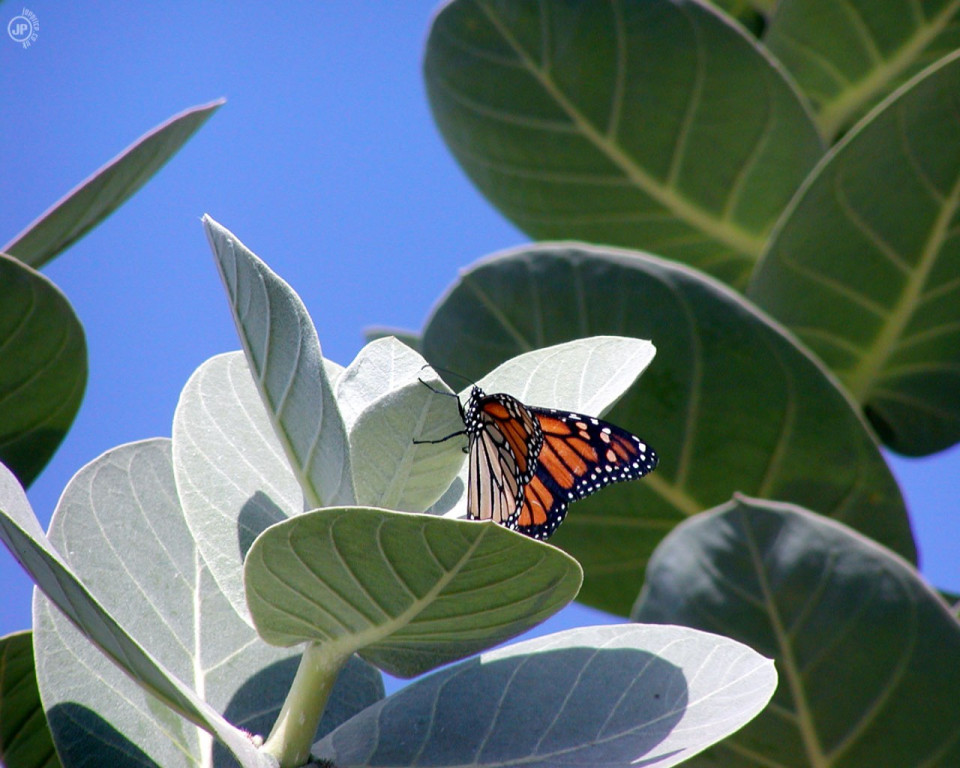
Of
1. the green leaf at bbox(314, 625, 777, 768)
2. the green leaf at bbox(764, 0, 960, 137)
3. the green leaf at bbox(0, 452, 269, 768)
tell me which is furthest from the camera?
the green leaf at bbox(764, 0, 960, 137)

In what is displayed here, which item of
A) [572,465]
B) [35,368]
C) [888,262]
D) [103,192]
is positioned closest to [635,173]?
[888,262]

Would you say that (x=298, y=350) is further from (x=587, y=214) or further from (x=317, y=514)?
(x=587, y=214)

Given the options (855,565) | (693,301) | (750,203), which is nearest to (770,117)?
→ (750,203)

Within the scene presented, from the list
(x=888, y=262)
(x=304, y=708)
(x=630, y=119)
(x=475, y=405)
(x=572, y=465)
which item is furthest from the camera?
(x=630, y=119)

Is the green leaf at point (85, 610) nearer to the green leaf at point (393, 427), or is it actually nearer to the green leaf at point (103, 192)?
the green leaf at point (393, 427)

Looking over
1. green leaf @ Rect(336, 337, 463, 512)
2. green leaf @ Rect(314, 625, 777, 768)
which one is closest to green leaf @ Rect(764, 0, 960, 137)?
green leaf @ Rect(336, 337, 463, 512)

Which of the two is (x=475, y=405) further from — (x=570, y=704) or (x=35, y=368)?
(x=35, y=368)

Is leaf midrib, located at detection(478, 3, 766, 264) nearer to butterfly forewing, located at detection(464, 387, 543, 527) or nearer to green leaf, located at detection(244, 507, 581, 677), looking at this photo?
butterfly forewing, located at detection(464, 387, 543, 527)

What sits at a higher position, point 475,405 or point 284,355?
point 284,355
